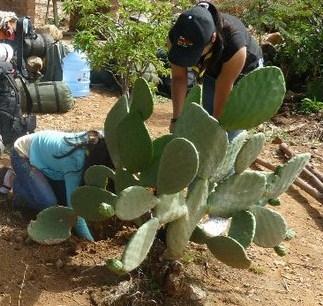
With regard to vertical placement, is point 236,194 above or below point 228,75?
below

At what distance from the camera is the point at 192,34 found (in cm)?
317

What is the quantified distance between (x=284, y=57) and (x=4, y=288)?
625cm

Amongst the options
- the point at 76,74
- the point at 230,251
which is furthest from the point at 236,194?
the point at 76,74

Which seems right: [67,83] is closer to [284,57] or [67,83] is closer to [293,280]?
[284,57]

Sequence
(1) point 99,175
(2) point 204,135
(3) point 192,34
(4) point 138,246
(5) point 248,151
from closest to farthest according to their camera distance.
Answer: (4) point 138,246
(2) point 204,135
(5) point 248,151
(1) point 99,175
(3) point 192,34

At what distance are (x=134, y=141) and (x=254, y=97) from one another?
1.82 ft

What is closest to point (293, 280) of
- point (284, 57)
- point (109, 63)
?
point (109, 63)

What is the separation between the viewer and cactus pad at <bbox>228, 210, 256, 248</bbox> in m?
2.80

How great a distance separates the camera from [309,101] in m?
7.52

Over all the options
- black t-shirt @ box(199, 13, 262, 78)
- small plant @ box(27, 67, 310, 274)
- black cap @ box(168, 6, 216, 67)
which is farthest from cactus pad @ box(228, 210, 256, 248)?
black t-shirt @ box(199, 13, 262, 78)

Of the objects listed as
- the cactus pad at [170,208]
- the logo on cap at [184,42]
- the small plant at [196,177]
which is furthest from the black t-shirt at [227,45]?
the cactus pad at [170,208]

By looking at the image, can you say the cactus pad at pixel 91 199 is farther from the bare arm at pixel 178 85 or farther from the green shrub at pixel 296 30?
the green shrub at pixel 296 30

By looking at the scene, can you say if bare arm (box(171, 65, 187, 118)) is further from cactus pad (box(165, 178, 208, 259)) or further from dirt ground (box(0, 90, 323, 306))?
cactus pad (box(165, 178, 208, 259))

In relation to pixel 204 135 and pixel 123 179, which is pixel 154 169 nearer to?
pixel 123 179
